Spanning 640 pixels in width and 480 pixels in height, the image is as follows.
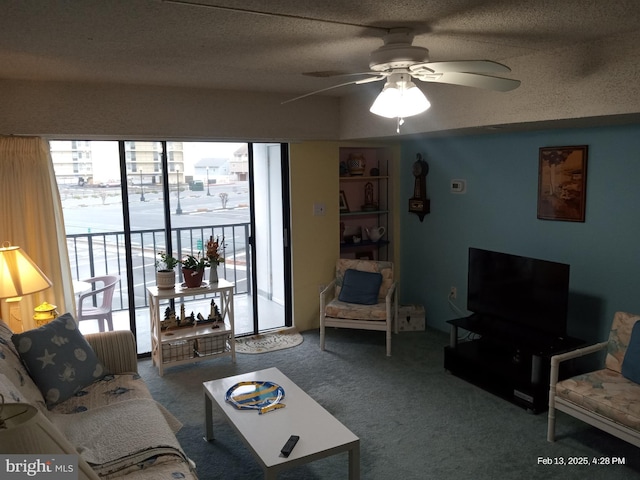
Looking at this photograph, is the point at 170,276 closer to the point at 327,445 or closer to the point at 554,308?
the point at 327,445

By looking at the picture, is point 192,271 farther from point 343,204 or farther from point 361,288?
point 343,204

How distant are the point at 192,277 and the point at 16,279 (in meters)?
1.37

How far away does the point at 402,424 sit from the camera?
3398mm

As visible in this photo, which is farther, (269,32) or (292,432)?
(292,432)

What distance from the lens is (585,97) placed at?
288cm

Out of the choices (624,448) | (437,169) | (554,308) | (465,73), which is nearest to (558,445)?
(624,448)

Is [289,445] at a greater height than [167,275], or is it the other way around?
[167,275]

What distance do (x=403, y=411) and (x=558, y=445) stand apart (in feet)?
3.12

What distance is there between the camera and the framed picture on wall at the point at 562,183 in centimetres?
371

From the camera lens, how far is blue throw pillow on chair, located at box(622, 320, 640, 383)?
2.99m

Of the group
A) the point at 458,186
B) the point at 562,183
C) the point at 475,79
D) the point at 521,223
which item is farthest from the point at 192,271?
the point at 562,183

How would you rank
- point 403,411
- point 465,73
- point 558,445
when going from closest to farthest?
point 465,73 → point 558,445 → point 403,411

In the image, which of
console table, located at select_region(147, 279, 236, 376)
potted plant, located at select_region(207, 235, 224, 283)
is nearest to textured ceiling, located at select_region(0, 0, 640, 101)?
potted plant, located at select_region(207, 235, 224, 283)

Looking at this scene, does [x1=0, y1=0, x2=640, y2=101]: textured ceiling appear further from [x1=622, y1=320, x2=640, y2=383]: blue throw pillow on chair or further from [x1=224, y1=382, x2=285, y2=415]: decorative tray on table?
[x1=224, y1=382, x2=285, y2=415]: decorative tray on table
